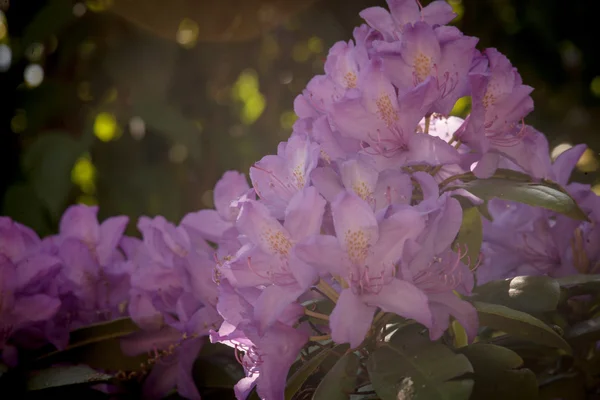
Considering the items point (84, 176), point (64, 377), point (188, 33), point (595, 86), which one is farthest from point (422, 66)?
point (595, 86)

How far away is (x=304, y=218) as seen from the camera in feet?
2.08

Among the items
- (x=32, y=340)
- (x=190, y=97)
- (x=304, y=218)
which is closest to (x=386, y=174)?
(x=304, y=218)

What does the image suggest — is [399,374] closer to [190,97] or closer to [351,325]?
[351,325]

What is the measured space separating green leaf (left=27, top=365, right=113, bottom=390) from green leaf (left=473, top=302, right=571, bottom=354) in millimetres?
455

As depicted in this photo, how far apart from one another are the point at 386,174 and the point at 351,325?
0.15 metres

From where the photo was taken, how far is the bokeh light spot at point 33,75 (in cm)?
183

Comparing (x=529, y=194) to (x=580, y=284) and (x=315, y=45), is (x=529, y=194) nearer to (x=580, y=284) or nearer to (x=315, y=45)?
(x=580, y=284)

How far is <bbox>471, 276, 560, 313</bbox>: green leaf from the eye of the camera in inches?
28.0

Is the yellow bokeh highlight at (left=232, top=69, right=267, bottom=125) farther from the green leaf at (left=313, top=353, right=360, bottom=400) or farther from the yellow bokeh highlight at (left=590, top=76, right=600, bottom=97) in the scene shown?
the green leaf at (left=313, top=353, right=360, bottom=400)

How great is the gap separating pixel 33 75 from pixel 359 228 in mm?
1491

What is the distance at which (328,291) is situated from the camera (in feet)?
2.25

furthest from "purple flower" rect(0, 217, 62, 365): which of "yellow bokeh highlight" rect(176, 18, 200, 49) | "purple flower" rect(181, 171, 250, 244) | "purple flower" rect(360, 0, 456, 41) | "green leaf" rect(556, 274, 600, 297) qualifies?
"yellow bokeh highlight" rect(176, 18, 200, 49)

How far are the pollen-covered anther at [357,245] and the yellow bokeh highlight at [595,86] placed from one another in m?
1.76

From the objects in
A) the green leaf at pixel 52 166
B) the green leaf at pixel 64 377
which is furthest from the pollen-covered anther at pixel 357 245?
the green leaf at pixel 52 166
